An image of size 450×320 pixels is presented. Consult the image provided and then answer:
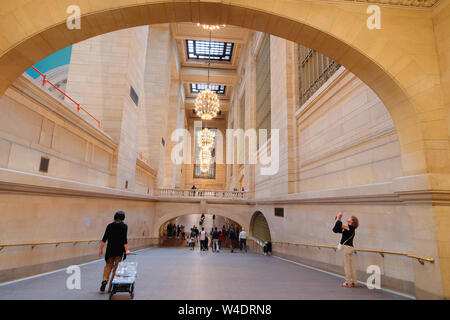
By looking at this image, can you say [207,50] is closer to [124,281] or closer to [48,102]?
[48,102]

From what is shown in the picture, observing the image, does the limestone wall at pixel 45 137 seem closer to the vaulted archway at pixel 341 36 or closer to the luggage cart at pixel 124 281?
the vaulted archway at pixel 341 36

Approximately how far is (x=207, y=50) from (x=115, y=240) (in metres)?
24.9

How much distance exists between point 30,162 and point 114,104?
5181 millimetres

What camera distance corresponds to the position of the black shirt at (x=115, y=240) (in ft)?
11.6

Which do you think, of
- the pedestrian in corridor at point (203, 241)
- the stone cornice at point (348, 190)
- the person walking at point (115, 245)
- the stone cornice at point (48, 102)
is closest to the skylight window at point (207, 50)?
the pedestrian in corridor at point (203, 241)

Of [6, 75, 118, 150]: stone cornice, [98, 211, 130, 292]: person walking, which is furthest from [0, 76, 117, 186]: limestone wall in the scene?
[98, 211, 130, 292]: person walking

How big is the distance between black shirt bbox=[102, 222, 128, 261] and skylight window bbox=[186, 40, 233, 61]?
2304cm

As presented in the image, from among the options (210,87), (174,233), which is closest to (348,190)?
(174,233)

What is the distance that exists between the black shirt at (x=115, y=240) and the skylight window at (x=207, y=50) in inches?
907

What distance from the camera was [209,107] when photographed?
1567 cm

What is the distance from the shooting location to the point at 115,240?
3551mm

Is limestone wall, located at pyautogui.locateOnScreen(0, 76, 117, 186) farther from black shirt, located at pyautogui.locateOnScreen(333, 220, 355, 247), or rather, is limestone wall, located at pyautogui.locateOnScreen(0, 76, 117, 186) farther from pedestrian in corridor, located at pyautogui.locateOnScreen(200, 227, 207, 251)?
pedestrian in corridor, located at pyautogui.locateOnScreen(200, 227, 207, 251)

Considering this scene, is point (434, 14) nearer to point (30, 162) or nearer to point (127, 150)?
point (30, 162)

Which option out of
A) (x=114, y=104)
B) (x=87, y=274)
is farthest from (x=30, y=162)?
(x=114, y=104)
